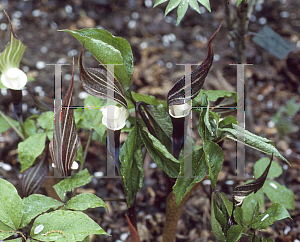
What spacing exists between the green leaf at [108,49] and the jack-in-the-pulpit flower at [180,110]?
0.31 ft

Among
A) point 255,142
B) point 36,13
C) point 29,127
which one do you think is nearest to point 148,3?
point 36,13

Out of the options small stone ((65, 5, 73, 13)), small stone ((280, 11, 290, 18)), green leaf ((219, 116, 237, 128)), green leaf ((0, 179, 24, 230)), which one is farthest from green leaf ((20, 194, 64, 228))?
small stone ((280, 11, 290, 18))

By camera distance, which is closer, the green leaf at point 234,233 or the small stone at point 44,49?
the green leaf at point 234,233

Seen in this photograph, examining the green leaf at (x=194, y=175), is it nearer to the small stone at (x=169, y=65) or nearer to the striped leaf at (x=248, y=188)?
the striped leaf at (x=248, y=188)

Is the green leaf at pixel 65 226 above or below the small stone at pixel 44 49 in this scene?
below

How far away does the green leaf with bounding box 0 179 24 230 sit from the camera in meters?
0.47

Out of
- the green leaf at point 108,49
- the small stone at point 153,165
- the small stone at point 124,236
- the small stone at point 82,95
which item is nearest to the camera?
the green leaf at point 108,49

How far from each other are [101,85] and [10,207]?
27 cm

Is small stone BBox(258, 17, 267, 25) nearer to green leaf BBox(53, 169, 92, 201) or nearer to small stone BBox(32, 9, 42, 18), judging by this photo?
small stone BBox(32, 9, 42, 18)

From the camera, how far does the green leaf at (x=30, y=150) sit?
607mm

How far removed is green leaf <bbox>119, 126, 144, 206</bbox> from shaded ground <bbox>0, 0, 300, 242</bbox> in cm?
38

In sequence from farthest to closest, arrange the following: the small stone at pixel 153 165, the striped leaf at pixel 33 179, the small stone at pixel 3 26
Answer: the small stone at pixel 3 26 < the small stone at pixel 153 165 < the striped leaf at pixel 33 179

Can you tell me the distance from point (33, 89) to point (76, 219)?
3.13ft

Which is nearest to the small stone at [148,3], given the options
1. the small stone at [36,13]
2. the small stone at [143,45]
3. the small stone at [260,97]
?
the small stone at [143,45]
